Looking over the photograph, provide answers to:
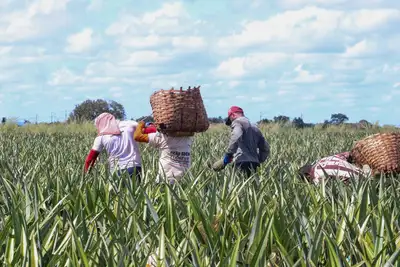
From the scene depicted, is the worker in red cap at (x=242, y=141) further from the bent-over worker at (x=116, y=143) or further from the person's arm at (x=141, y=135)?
the person's arm at (x=141, y=135)

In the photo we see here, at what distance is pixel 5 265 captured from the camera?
358 cm

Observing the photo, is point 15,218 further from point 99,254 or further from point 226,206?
point 226,206

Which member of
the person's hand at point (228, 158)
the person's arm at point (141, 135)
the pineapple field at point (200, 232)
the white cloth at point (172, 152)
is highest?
the person's arm at point (141, 135)

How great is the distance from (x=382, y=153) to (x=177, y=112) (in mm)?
1879

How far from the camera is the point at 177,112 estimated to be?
7.68 meters

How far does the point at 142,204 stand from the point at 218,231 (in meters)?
0.87

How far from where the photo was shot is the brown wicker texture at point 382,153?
288 inches

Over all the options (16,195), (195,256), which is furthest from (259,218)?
(16,195)

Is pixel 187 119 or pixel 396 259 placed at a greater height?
pixel 187 119

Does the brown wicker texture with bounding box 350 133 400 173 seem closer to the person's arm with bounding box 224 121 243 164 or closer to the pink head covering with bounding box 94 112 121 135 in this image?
the person's arm with bounding box 224 121 243 164

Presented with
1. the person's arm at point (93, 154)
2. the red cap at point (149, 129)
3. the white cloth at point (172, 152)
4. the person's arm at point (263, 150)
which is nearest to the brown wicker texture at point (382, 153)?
the white cloth at point (172, 152)

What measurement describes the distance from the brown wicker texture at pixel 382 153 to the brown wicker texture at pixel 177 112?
5.11 ft

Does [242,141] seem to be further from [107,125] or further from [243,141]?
[107,125]

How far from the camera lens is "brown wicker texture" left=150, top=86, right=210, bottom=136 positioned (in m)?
7.68
